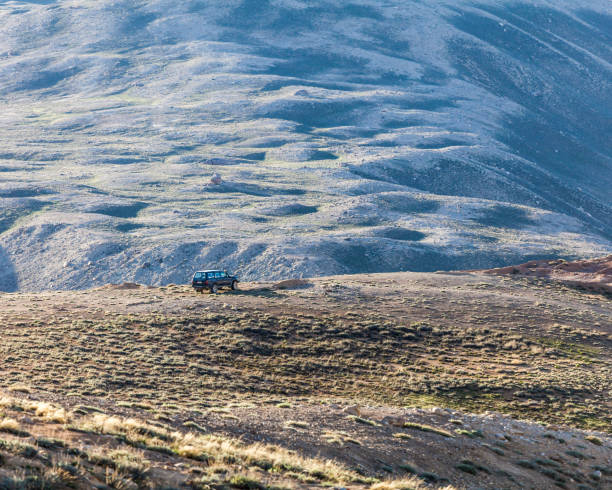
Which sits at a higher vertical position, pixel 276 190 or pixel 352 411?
pixel 352 411

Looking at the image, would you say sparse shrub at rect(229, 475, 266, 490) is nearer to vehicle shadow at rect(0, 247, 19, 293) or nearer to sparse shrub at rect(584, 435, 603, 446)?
sparse shrub at rect(584, 435, 603, 446)

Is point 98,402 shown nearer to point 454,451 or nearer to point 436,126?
point 454,451

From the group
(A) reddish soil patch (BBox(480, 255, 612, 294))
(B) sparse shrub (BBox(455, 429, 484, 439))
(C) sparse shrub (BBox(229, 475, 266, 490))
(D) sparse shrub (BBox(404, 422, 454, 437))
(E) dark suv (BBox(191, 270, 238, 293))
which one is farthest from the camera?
(A) reddish soil patch (BBox(480, 255, 612, 294))

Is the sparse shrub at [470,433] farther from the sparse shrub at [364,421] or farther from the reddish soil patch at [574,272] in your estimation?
the reddish soil patch at [574,272]

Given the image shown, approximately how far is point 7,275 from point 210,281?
2191 inches

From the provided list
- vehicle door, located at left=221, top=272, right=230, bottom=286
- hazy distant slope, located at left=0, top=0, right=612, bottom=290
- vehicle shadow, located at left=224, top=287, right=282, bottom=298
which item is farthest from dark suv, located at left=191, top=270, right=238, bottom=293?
hazy distant slope, located at left=0, top=0, right=612, bottom=290

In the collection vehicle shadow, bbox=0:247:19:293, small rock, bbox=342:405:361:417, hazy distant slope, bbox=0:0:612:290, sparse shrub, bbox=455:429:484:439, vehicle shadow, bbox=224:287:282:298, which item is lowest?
vehicle shadow, bbox=0:247:19:293

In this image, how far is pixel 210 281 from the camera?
46.6 meters

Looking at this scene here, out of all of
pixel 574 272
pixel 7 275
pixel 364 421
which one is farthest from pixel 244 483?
pixel 7 275

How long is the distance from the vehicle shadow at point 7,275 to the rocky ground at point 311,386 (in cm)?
4514

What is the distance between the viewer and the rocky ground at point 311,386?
52.0 ft

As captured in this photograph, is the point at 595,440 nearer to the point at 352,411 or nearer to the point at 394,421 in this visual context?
the point at 394,421

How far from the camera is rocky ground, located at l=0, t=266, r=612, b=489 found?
1584cm

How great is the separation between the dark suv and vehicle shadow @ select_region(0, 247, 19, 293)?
49877mm
